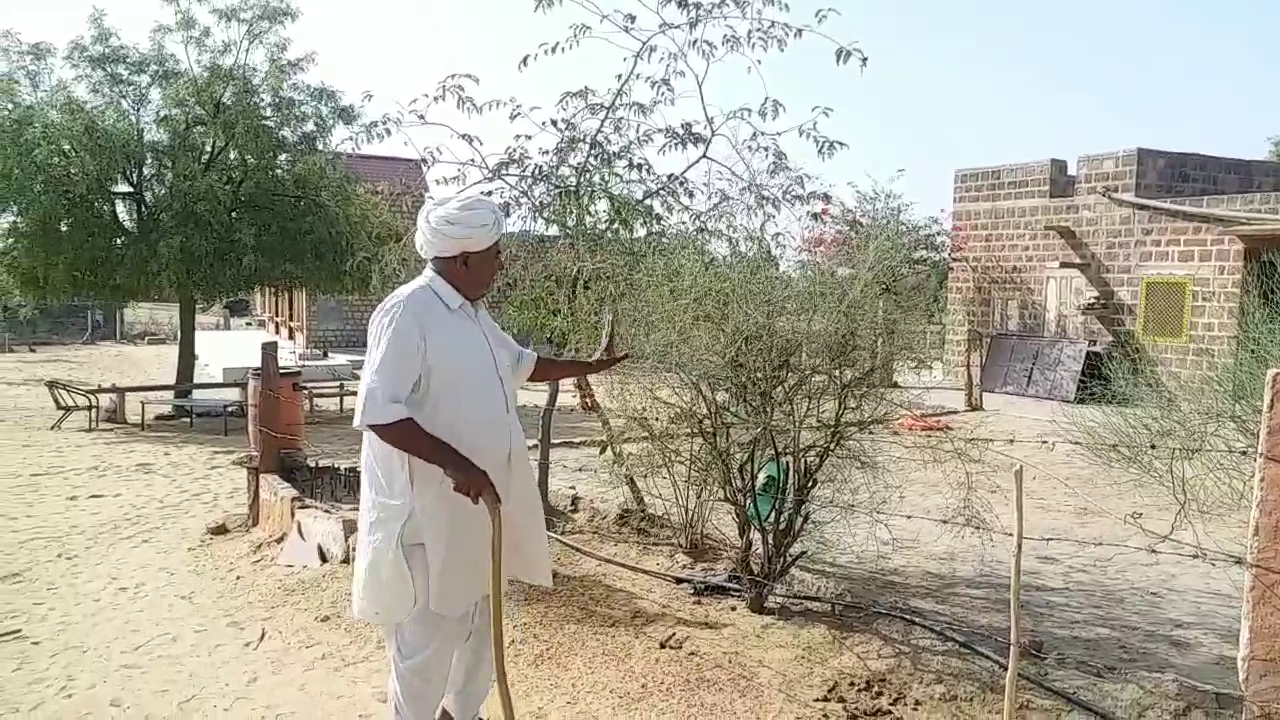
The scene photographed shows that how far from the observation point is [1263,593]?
2.79m

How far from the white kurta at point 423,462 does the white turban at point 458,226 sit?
86 millimetres

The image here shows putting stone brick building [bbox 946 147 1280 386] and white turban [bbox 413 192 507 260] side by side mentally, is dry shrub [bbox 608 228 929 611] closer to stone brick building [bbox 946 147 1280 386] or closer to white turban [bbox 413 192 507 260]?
white turban [bbox 413 192 507 260]

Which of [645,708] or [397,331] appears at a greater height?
[397,331]

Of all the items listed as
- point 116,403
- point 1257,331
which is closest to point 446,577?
point 1257,331

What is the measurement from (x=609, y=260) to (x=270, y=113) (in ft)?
30.2

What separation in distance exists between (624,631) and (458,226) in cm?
225

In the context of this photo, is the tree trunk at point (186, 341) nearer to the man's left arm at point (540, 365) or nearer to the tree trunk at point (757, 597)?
the tree trunk at point (757, 597)

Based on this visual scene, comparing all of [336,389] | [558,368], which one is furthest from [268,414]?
[336,389]

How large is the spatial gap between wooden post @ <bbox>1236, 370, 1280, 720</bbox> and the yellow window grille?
12274mm

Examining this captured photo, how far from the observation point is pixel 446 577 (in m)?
2.80

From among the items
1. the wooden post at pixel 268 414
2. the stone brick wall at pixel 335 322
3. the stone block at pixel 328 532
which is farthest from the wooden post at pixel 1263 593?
the stone brick wall at pixel 335 322

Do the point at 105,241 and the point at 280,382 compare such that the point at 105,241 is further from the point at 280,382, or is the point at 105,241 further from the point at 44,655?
the point at 44,655

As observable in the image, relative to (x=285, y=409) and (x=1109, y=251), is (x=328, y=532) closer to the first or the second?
(x=285, y=409)

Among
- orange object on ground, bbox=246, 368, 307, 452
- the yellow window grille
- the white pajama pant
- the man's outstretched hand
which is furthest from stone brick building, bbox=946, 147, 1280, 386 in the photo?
the white pajama pant
